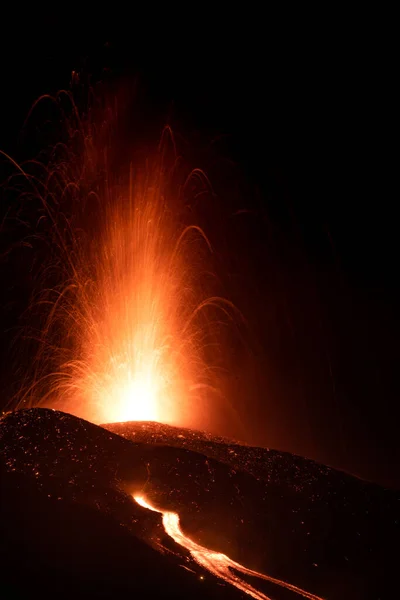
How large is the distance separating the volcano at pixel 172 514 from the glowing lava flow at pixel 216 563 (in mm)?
50

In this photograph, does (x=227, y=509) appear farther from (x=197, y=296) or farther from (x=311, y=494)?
(x=197, y=296)

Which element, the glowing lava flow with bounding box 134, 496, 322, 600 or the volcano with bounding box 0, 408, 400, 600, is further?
the glowing lava flow with bounding box 134, 496, 322, 600

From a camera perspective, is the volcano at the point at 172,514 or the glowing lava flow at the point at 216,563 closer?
the volcano at the point at 172,514

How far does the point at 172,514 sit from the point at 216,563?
5.06 ft

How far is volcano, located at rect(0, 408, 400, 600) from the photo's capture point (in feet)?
16.7

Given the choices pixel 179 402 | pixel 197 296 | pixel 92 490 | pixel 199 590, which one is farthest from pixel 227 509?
pixel 197 296

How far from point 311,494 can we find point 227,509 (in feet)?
5.19

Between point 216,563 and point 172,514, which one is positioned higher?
point 172,514

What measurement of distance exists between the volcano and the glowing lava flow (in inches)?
2.0

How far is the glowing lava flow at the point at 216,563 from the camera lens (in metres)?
5.65

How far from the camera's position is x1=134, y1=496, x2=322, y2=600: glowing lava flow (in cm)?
565

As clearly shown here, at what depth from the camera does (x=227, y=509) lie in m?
8.36

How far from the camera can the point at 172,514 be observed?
7.54 metres

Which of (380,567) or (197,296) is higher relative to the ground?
(197,296)
